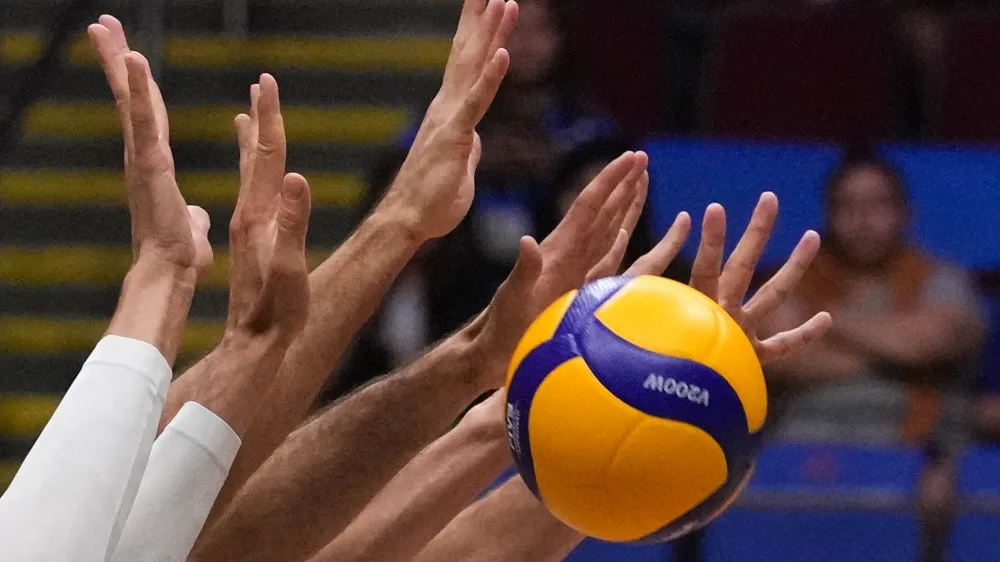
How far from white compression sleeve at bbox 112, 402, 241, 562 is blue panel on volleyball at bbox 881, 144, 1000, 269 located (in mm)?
3207

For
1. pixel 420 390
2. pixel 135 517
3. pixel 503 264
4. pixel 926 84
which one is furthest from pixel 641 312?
pixel 926 84

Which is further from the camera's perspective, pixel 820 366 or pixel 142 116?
pixel 820 366

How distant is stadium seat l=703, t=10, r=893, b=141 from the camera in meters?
4.36

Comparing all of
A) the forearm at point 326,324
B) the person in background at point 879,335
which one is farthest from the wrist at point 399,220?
the person in background at point 879,335

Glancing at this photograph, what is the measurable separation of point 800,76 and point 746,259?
274cm

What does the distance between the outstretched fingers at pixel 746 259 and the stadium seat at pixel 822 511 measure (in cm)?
202

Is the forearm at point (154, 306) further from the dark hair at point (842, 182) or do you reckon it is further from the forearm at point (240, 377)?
the dark hair at point (842, 182)

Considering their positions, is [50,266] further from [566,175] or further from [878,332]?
A: [878,332]

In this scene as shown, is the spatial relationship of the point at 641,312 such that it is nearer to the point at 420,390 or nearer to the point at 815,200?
the point at 420,390

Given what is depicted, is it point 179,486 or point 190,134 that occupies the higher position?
point 179,486

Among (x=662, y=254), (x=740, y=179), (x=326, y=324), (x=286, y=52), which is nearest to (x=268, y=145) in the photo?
(x=326, y=324)

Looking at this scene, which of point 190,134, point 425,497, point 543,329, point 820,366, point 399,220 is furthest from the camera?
point 190,134

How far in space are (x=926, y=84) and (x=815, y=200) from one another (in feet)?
1.81

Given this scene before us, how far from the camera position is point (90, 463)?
1.32 metres
